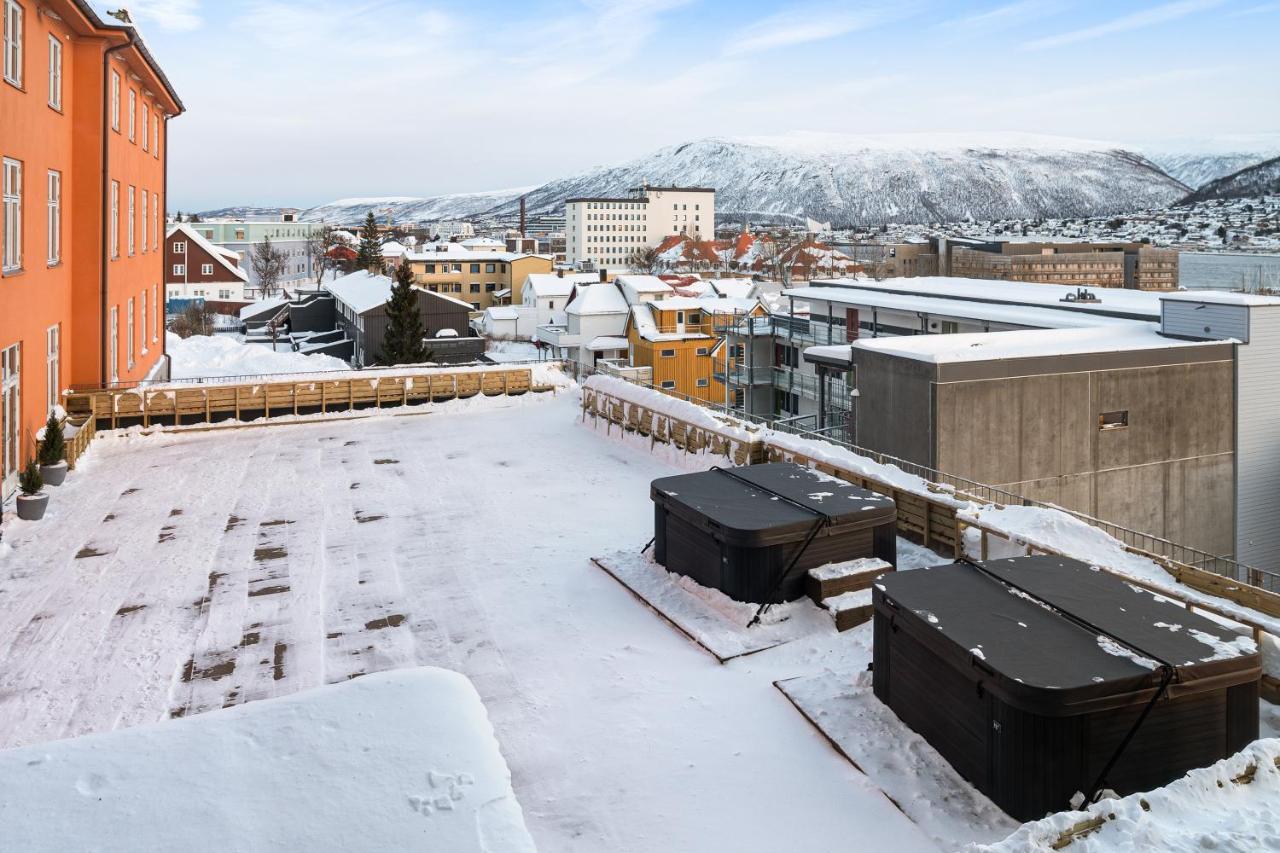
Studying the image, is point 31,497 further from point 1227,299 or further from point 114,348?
point 1227,299

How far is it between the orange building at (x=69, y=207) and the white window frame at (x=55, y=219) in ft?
0.12

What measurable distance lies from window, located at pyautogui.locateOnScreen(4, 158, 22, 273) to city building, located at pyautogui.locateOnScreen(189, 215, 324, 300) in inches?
4443

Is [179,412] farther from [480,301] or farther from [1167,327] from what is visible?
[480,301]

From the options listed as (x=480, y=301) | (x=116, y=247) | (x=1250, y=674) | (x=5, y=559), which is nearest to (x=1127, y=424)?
(x=1250, y=674)

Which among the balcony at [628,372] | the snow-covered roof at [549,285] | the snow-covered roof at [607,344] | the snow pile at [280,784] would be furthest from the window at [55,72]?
the snow-covered roof at [549,285]

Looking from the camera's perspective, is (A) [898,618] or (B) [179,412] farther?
(B) [179,412]

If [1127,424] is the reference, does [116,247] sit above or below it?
above

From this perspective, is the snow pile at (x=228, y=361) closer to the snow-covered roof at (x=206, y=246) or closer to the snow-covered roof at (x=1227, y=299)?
the snow-covered roof at (x=1227, y=299)

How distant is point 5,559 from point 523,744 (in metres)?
8.66


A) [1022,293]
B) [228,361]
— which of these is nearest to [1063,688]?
[1022,293]

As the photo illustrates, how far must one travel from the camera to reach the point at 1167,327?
22.0 m

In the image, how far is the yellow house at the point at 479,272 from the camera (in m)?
87.1

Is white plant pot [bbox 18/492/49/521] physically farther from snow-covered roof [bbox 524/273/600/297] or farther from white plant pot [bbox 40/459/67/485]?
snow-covered roof [bbox 524/273/600/297]

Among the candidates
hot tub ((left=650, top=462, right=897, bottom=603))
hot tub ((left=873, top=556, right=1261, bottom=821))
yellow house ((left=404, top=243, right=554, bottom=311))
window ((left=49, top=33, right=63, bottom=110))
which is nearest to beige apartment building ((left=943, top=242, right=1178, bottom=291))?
yellow house ((left=404, top=243, right=554, bottom=311))
